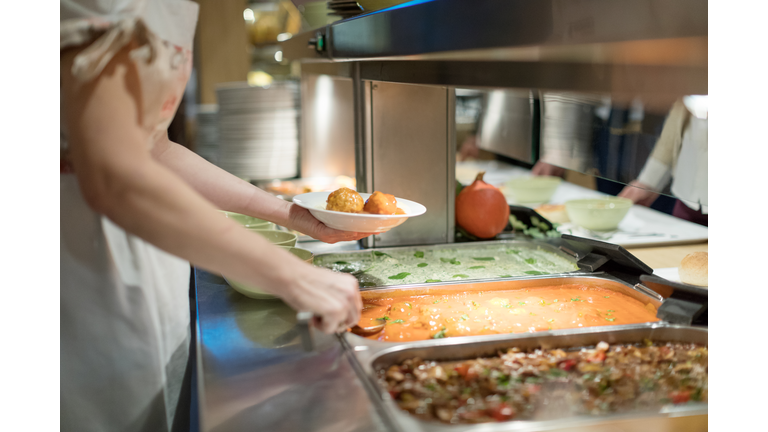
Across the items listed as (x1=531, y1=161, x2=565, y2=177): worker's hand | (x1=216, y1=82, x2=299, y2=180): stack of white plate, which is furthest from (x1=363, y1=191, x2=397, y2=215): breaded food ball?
(x1=216, y1=82, x2=299, y2=180): stack of white plate

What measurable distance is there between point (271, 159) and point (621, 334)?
209 centimetres

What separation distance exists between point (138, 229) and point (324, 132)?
6.76 ft

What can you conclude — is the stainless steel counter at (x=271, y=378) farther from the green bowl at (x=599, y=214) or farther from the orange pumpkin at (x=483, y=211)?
the green bowl at (x=599, y=214)

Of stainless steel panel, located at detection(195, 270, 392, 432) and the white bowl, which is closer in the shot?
stainless steel panel, located at detection(195, 270, 392, 432)

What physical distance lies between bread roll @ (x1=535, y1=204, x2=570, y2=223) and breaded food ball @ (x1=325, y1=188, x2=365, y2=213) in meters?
0.94

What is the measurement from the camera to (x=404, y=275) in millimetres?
1378

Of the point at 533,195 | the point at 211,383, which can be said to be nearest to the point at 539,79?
the point at 211,383

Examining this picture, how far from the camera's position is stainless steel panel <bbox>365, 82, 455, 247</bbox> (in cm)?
165

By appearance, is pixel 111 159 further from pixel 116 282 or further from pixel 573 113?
pixel 573 113

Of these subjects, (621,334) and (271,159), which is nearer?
(621,334)

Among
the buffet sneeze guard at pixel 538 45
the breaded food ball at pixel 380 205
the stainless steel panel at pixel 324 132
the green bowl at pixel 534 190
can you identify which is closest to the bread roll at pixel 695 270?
the buffet sneeze guard at pixel 538 45

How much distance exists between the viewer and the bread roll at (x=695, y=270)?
1.19m

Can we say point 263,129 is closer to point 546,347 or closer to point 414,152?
point 414,152

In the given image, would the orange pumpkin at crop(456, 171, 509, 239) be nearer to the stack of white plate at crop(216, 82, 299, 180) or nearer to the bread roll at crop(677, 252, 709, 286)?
the bread roll at crop(677, 252, 709, 286)
